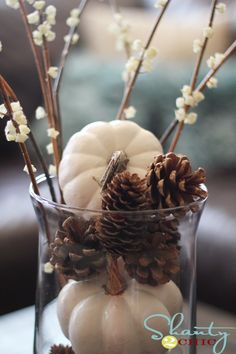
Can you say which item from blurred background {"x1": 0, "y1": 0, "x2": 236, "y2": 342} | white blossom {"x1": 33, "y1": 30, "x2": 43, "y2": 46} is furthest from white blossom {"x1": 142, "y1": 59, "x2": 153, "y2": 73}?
blurred background {"x1": 0, "y1": 0, "x2": 236, "y2": 342}

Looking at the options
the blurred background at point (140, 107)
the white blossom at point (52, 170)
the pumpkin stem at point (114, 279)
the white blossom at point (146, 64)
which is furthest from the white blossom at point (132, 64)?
the blurred background at point (140, 107)

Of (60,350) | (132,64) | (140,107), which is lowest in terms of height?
(140,107)

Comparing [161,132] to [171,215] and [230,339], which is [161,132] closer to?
[230,339]

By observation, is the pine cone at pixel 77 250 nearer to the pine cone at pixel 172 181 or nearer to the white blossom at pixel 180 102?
the pine cone at pixel 172 181

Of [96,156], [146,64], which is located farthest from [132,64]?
[96,156]

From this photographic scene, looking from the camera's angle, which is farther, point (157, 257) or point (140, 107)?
point (140, 107)

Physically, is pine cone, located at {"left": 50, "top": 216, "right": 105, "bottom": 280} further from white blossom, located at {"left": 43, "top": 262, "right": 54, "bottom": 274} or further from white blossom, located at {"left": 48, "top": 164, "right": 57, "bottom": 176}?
white blossom, located at {"left": 48, "top": 164, "right": 57, "bottom": 176}

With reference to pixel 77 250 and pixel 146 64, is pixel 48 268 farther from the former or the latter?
pixel 146 64
